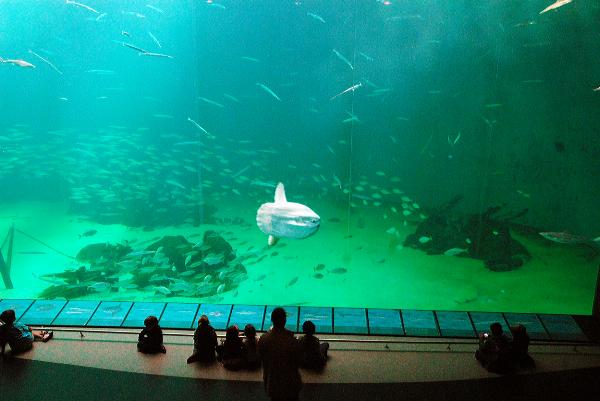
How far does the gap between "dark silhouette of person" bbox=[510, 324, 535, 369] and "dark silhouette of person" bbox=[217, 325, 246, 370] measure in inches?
84.3

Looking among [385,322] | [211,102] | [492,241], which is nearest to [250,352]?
[385,322]

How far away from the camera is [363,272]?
888cm

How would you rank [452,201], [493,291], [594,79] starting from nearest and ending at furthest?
[594,79] < [493,291] < [452,201]

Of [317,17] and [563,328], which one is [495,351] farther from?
[317,17]

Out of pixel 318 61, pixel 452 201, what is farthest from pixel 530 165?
pixel 318 61

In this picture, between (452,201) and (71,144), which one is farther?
(452,201)

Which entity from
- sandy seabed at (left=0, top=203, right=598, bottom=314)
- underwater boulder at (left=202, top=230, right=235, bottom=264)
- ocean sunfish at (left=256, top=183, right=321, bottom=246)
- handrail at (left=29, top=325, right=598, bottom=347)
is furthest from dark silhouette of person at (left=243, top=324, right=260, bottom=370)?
sandy seabed at (left=0, top=203, right=598, bottom=314)

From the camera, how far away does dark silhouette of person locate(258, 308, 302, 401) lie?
2107 mm

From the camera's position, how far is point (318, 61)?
755 cm

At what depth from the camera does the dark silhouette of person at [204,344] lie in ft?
10.8

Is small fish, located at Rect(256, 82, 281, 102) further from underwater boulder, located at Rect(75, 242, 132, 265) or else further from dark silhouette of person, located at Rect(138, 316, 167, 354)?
dark silhouette of person, located at Rect(138, 316, 167, 354)

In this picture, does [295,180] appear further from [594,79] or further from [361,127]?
[594,79]

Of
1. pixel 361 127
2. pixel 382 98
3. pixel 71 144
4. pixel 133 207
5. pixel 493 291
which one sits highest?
pixel 382 98

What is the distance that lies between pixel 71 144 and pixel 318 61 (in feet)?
17.0
